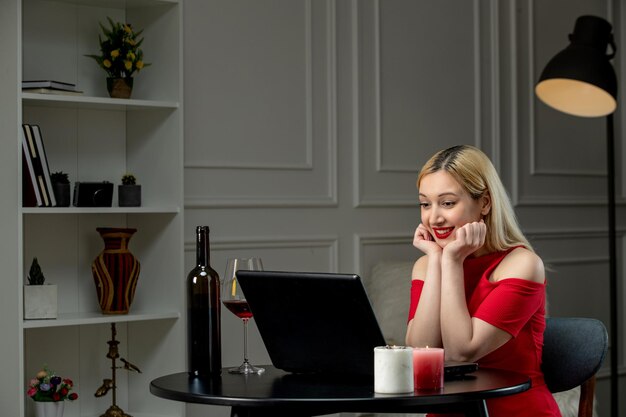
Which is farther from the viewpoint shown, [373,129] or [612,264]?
[612,264]

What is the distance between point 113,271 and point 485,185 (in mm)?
1365

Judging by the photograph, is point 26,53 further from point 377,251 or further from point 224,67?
point 377,251

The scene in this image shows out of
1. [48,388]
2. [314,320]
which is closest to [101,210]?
[48,388]

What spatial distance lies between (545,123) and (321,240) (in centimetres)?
140

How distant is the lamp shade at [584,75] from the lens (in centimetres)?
378

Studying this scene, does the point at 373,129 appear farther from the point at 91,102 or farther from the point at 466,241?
the point at 466,241

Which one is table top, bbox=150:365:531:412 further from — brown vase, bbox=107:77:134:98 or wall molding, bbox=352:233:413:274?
wall molding, bbox=352:233:413:274

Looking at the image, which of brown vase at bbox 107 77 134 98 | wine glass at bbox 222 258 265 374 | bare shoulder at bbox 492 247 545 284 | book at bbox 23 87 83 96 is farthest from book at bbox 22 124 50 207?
bare shoulder at bbox 492 247 545 284

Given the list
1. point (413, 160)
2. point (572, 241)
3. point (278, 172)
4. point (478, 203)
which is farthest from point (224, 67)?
point (572, 241)

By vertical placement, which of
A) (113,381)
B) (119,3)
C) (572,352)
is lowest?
(113,381)

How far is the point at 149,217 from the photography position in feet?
10.5

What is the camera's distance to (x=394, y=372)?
152 cm

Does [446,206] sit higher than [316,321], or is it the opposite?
[446,206]

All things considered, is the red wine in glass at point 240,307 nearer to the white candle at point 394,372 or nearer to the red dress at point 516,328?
the white candle at point 394,372
